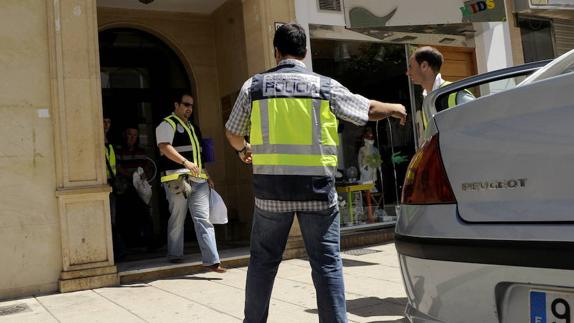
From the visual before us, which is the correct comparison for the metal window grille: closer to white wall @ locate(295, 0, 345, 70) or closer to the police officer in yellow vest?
white wall @ locate(295, 0, 345, 70)

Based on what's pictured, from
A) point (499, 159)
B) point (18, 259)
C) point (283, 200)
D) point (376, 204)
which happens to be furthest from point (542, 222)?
point (376, 204)

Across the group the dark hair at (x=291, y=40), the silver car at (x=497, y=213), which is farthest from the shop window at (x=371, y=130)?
the silver car at (x=497, y=213)

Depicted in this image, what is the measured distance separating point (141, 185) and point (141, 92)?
198 centimetres

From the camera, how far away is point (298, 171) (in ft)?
9.21

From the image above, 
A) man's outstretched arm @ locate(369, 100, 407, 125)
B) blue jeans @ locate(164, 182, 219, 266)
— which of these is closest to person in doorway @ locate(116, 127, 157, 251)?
blue jeans @ locate(164, 182, 219, 266)

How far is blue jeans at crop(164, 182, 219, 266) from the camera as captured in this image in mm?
5875

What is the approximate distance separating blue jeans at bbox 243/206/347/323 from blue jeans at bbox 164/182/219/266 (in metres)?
3.02

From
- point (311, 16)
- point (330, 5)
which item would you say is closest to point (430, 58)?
point (311, 16)

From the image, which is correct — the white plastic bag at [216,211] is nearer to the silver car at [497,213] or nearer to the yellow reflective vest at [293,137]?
the yellow reflective vest at [293,137]

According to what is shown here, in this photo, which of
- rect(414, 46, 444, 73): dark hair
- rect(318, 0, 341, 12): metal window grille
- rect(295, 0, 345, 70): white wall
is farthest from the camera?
rect(318, 0, 341, 12): metal window grille

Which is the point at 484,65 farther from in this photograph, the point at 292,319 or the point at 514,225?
the point at 514,225

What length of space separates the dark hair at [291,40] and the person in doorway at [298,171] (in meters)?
0.13

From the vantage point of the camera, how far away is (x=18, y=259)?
5.39 metres

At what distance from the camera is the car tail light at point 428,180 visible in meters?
2.09
